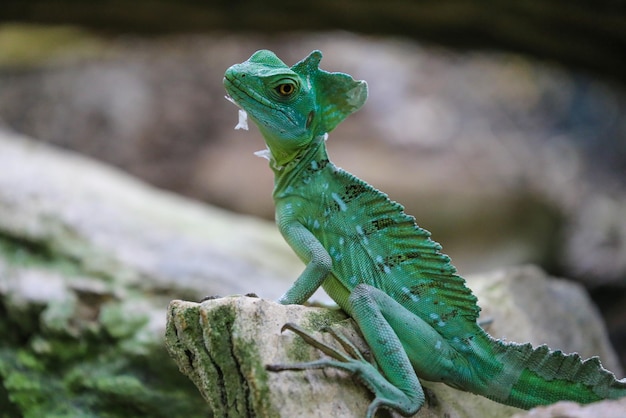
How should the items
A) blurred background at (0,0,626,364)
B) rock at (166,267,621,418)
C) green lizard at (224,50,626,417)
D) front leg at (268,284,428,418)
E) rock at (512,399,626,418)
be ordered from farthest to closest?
blurred background at (0,0,626,364)
green lizard at (224,50,626,417)
front leg at (268,284,428,418)
rock at (166,267,621,418)
rock at (512,399,626,418)

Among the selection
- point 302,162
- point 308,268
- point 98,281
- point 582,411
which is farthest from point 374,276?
point 98,281

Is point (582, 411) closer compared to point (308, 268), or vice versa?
point (582, 411)

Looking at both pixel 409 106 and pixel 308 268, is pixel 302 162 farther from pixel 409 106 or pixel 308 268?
pixel 409 106

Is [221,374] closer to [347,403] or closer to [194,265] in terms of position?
[347,403]

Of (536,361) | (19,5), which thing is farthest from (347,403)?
(19,5)

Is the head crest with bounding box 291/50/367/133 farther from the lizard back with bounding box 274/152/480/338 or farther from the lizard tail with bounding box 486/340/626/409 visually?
the lizard tail with bounding box 486/340/626/409

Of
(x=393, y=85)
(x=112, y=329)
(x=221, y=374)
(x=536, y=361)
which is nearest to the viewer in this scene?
(x=221, y=374)

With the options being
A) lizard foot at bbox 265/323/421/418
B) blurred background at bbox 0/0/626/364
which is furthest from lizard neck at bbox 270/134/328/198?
blurred background at bbox 0/0/626/364
